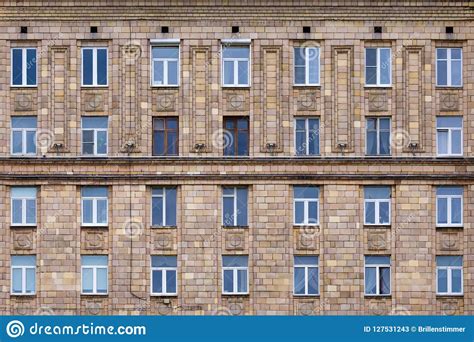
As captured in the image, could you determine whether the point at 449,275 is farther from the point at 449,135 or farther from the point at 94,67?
the point at 94,67

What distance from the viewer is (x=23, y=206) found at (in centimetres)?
5878

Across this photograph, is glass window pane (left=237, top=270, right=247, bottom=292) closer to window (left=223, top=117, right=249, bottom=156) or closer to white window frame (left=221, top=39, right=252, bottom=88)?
window (left=223, top=117, right=249, bottom=156)

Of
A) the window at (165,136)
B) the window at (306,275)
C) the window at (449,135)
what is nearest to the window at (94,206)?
the window at (165,136)

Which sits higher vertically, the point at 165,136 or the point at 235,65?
the point at 235,65

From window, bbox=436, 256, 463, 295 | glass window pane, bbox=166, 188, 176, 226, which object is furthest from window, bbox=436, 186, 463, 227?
glass window pane, bbox=166, 188, 176, 226

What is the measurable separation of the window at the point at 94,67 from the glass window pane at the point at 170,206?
14.4ft

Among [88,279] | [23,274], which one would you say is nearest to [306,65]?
[88,279]

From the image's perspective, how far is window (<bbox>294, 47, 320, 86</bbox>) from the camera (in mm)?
59375

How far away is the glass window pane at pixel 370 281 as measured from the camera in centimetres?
5859

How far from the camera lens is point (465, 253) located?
58531mm

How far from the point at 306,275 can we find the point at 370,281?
221cm

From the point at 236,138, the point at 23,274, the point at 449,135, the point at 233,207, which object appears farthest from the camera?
the point at 449,135
